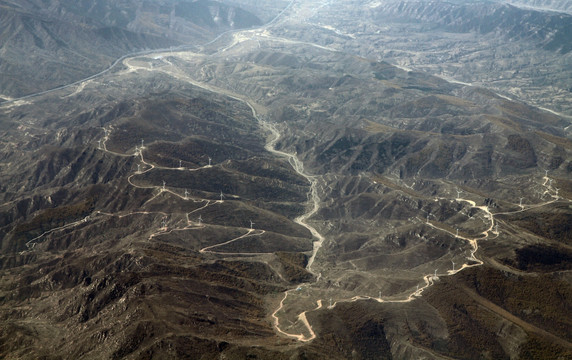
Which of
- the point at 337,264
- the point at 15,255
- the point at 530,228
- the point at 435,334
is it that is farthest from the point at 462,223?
the point at 15,255

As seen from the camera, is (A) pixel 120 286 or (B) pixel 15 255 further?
(B) pixel 15 255

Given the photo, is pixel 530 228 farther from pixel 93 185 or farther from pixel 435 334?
pixel 93 185

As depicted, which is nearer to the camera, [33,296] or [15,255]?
[33,296]

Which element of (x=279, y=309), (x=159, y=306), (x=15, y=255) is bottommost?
(x=15, y=255)

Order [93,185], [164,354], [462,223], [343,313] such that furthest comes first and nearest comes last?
[93,185], [462,223], [343,313], [164,354]

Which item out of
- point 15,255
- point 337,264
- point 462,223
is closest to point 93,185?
point 15,255

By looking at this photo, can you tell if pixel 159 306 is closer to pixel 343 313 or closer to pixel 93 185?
pixel 343 313

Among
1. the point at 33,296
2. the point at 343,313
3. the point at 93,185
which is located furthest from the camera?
the point at 93,185

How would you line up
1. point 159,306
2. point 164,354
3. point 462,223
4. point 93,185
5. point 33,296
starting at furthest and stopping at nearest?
1. point 93,185
2. point 462,223
3. point 33,296
4. point 159,306
5. point 164,354

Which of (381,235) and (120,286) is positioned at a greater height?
(120,286)
